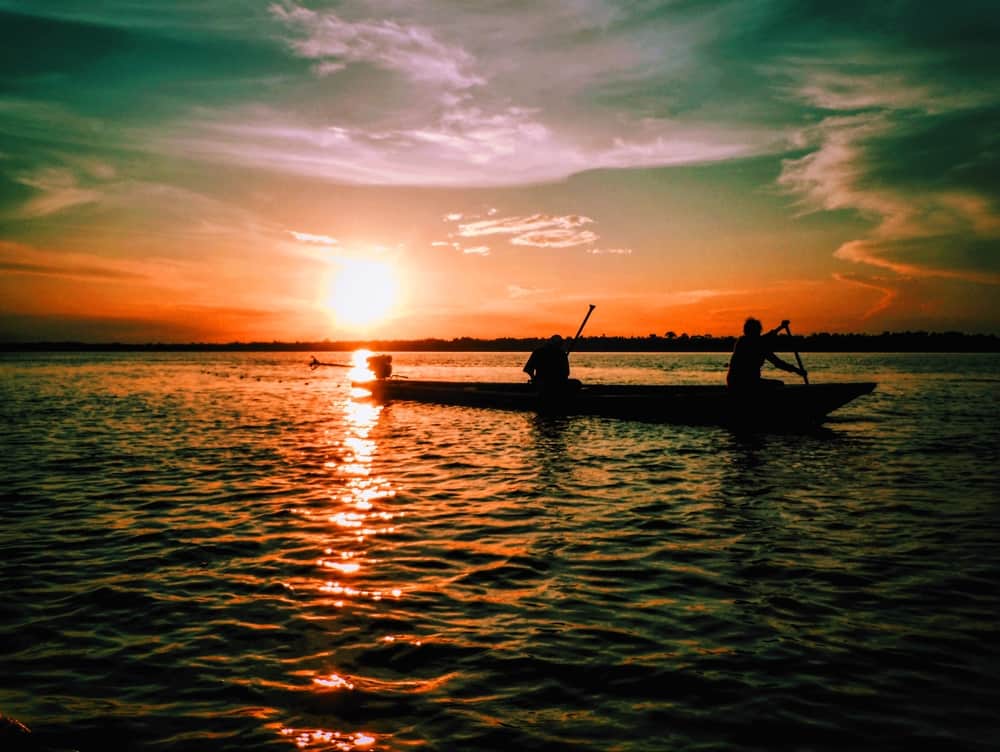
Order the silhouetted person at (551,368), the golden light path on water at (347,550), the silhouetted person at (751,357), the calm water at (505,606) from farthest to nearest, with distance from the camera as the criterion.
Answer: the silhouetted person at (551,368), the silhouetted person at (751,357), the calm water at (505,606), the golden light path on water at (347,550)

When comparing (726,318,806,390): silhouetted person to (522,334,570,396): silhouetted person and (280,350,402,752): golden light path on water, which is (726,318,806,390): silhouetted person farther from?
(280,350,402,752): golden light path on water

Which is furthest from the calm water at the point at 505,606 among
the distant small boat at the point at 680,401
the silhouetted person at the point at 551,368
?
the silhouetted person at the point at 551,368

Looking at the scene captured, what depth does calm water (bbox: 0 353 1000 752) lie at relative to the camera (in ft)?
14.1

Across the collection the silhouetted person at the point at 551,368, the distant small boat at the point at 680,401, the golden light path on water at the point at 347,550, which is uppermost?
the silhouetted person at the point at 551,368

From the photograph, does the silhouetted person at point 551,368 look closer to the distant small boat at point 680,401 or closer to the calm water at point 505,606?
the distant small boat at point 680,401

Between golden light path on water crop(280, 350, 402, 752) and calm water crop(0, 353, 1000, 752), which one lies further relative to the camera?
calm water crop(0, 353, 1000, 752)

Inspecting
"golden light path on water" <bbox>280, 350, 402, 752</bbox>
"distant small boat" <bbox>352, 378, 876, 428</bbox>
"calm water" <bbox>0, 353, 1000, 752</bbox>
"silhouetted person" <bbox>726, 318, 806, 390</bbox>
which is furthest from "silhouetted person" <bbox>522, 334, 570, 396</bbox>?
"calm water" <bbox>0, 353, 1000, 752</bbox>

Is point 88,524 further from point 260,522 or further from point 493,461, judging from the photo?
point 493,461

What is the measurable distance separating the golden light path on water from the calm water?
0.04 m

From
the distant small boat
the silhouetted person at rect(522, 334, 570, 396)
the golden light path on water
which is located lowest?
the golden light path on water

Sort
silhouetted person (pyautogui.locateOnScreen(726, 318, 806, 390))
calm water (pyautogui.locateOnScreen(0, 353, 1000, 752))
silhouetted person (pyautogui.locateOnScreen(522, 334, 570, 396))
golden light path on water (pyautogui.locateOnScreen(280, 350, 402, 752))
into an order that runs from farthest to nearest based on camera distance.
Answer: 1. silhouetted person (pyautogui.locateOnScreen(522, 334, 570, 396))
2. silhouetted person (pyautogui.locateOnScreen(726, 318, 806, 390))
3. calm water (pyautogui.locateOnScreen(0, 353, 1000, 752))
4. golden light path on water (pyautogui.locateOnScreen(280, 350, 402, 752))

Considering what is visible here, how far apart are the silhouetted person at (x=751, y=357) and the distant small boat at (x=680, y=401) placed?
0.40 m

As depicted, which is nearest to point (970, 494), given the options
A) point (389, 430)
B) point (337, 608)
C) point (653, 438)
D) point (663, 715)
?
point (653, 438)

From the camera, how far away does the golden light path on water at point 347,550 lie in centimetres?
409
